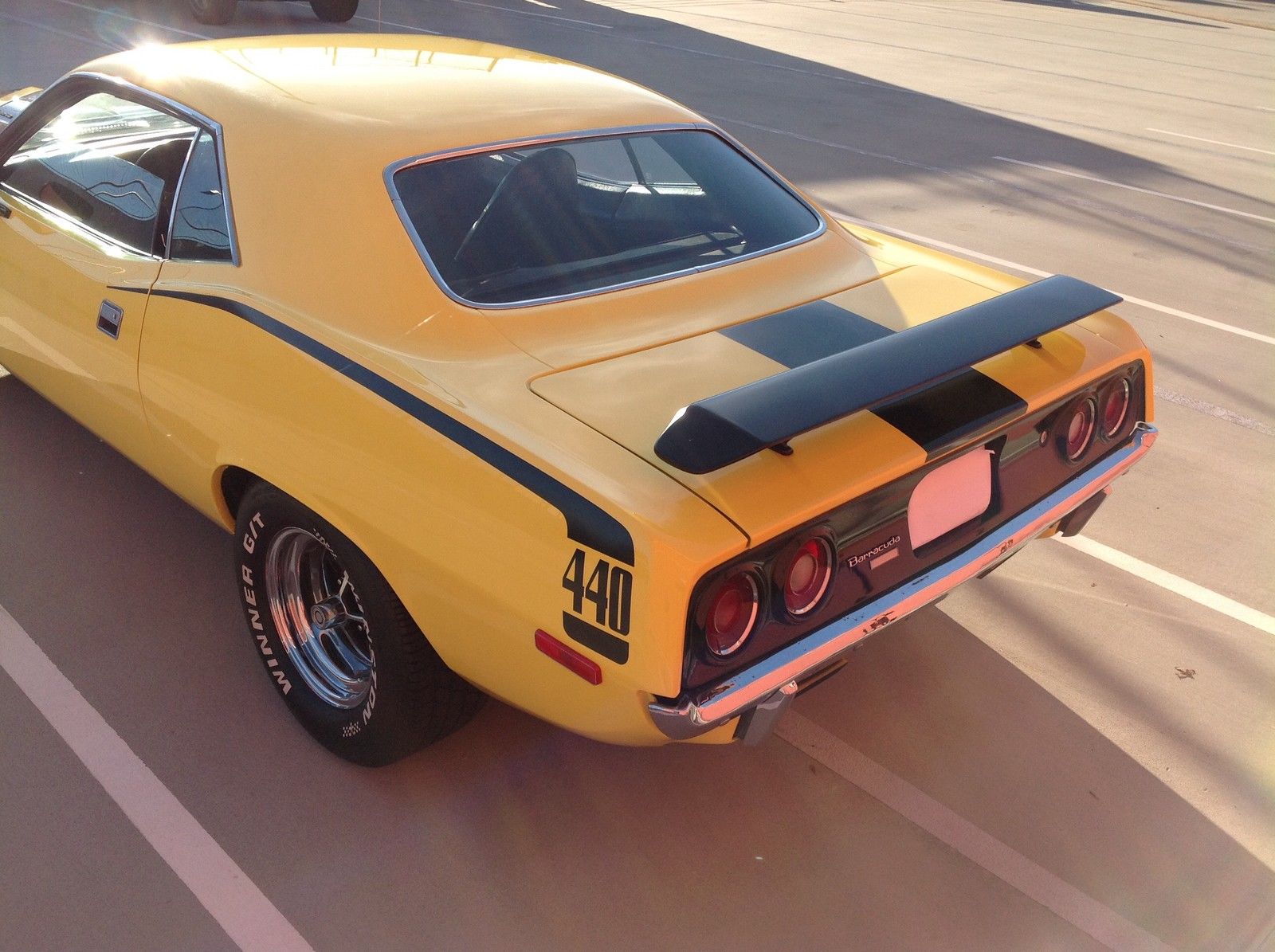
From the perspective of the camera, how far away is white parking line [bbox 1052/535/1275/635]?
3549 mm

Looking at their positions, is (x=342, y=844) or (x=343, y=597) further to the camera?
(x=343, y=597)

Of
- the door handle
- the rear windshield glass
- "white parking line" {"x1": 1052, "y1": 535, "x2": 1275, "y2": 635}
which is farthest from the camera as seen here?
"white parking line" {"x1": 1052, "y1": 535, "x2": 1275, "y2": 635}

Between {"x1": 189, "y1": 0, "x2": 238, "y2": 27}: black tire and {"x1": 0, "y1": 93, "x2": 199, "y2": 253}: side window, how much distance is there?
11.8 m

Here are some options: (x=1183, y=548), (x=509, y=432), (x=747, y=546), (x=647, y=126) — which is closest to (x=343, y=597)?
(x=509, y=432)

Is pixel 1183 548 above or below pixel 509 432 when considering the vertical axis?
below

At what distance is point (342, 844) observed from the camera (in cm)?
253

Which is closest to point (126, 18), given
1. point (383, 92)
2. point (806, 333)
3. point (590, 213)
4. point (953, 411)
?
point (383, 92)

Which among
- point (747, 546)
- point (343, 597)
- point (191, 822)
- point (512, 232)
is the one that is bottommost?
point (191, 822)

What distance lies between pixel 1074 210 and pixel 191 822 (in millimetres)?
7842

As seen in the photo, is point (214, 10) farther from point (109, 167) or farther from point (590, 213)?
point (590, 213)

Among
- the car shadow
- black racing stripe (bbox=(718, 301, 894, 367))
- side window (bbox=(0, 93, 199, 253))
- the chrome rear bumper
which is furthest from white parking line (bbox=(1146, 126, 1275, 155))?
side window (bbox=(0, 93, 199, 253))

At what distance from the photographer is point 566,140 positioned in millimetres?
2928

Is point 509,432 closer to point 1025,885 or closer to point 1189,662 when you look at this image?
point 1025,885

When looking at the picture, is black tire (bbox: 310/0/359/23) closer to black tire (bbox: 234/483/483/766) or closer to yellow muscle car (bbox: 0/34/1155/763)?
yellow muscle car (bbox: 0/34/1155/763)
